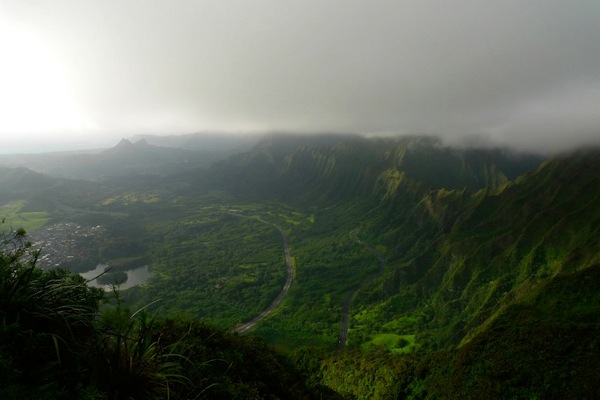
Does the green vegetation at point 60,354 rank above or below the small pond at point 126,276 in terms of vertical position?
above

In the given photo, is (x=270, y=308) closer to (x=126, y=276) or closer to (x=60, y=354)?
(x=126, y=276)

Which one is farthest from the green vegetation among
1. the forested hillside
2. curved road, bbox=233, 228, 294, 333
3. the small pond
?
the small pond

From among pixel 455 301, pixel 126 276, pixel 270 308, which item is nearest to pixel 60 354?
pixel 270 308

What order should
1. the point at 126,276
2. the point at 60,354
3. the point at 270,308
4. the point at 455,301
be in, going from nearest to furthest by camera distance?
1. the point at 60,354
2. the point at 455,301
3. the point at 270,308
4. the point at 126,276

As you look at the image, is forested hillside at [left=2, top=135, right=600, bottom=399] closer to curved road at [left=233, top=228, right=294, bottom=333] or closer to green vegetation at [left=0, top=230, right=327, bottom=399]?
curved road at [left=233, top=228, right=294, bottom=333]

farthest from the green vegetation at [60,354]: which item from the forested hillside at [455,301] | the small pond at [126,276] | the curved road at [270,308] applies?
the small pond at [126,276]

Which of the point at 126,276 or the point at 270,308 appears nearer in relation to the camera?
the point at 270,308

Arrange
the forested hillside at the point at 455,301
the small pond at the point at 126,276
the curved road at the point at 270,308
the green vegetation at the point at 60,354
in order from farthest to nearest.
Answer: the small pond at the point at 126,276, the curved road at the point at 270,308, the forested hillside at the point at 455,301, the green vegetation at the point at 60,354

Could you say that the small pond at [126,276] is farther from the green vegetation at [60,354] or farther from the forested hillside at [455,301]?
the green vegetation at [60,354]

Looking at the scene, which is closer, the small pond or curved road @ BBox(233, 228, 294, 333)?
curved road @ BBox(233, 228, 294, 333)

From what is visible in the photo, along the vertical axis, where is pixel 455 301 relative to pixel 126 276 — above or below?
above

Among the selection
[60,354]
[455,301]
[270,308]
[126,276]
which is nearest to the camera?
[60,354]

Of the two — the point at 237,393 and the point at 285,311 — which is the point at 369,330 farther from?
the point at 237,393

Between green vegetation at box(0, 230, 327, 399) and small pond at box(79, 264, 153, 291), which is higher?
green vegetation at box(0, 230, 327, 399)
